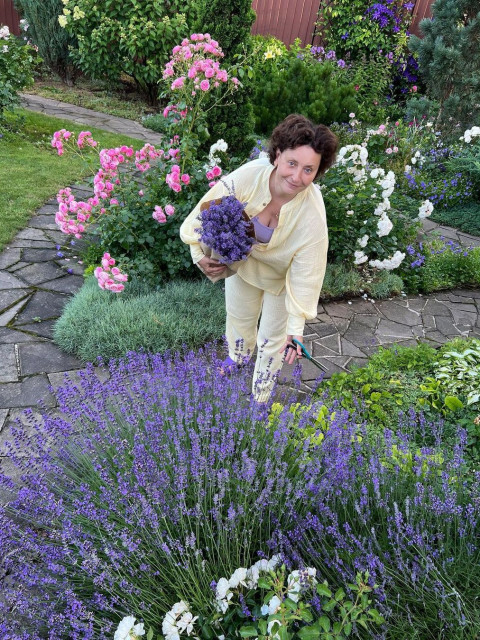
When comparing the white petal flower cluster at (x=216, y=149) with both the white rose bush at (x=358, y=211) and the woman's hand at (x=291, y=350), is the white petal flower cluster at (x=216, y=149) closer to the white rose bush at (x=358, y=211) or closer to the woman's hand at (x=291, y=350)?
the white rose bush at (x=358, y=211)

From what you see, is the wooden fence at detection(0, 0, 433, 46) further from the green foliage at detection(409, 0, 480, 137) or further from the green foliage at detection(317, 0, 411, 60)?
the green foliage at detection(409, 0, 480, 137)

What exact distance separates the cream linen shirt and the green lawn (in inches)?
96.5

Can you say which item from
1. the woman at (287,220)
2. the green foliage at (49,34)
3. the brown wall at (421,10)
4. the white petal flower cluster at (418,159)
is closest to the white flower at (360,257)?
the woman at (287,220)

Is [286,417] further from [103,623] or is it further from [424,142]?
[424,142]

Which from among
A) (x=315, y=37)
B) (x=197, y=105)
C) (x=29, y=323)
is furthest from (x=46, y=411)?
(x=315, y=37)

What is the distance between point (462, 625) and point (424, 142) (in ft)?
21.6

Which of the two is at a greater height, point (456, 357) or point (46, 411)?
point (456, 357)

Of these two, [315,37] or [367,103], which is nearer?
[367,103]

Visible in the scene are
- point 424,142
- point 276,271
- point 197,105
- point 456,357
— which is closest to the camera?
point 276,271

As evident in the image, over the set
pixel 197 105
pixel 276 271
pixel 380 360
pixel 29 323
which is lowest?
pixel 29 323

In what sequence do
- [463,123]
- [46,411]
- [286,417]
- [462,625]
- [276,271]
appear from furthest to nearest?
[463,123], [46,411], [276,271], [286,417], [462,625]

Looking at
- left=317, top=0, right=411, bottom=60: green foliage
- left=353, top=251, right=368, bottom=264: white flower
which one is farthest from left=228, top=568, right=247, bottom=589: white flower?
left=317, top=0, right=411, bottom=60: green foliage

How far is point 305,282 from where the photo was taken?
7.78ft

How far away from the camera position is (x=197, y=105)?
3.98 m
